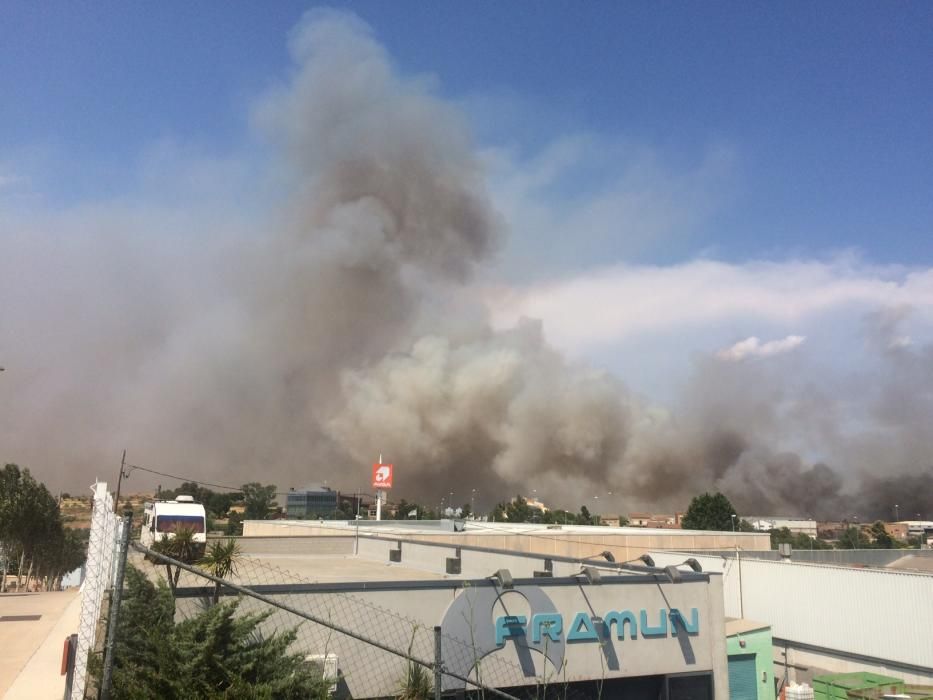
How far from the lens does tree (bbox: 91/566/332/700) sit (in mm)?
6156

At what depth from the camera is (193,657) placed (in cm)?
632

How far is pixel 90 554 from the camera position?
6.41 metres

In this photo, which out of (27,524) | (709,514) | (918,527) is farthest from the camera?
(918,527)

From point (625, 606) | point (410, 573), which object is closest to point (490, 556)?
point (410, 573)

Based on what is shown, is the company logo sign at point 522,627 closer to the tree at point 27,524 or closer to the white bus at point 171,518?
the white bus at point 171,518

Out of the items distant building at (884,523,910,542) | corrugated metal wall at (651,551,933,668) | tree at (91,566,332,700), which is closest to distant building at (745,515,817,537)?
distant building at (884,523,910,542)

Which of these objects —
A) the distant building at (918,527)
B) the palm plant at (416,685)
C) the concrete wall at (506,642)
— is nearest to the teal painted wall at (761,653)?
the concrete wall at (506,642)

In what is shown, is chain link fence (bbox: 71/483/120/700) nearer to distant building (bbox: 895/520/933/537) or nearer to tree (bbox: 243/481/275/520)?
tree (bbox: 243/481/275/520)

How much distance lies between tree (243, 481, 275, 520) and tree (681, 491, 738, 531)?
60.9m

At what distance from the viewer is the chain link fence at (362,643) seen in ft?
26.5

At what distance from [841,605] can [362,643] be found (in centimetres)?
2319

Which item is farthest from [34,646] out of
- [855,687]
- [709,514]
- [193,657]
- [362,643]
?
[709,514]

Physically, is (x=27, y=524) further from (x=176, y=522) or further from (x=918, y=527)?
(x=918, y=527)

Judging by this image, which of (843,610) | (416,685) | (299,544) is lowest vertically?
(843,610)
